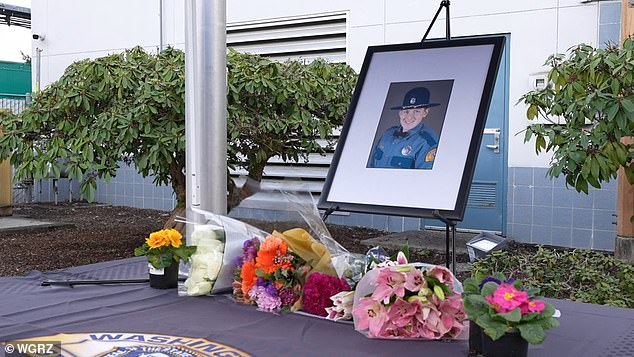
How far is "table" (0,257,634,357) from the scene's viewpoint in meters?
1.98

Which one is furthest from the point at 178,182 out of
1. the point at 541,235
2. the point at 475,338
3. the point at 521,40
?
the point at 475,338

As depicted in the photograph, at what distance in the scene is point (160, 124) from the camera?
17.9ft

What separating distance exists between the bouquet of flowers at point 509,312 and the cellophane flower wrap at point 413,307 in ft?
0.59

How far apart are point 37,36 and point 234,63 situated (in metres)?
6.89

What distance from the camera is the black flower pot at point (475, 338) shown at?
6.30ft

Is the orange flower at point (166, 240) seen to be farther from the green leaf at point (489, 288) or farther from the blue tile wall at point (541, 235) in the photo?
the blue tile wall at point (541, 235)

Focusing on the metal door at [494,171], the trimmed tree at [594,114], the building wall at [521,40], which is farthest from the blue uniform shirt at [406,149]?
the metal door at [494,171]

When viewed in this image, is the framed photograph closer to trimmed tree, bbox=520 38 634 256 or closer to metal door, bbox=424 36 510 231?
trimmed tree, bbox=520 38 634 256

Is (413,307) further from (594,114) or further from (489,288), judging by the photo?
(594,114)

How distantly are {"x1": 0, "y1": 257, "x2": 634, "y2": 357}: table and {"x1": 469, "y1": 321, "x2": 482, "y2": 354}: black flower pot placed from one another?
0.04m

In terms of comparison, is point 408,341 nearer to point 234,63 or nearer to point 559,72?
point 559,72

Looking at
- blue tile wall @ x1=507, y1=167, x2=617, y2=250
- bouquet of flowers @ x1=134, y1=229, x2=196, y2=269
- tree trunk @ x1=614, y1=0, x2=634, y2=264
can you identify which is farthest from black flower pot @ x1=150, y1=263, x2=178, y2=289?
blue tile wall @ x1=507, y1=167, x2=617, y2=250

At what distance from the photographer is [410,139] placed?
2842 millimetres

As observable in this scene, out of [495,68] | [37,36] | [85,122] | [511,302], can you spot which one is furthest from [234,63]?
[37,36]
